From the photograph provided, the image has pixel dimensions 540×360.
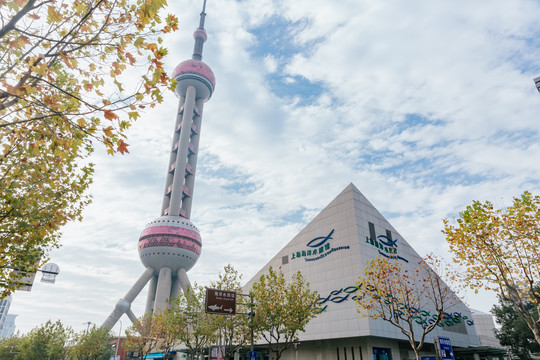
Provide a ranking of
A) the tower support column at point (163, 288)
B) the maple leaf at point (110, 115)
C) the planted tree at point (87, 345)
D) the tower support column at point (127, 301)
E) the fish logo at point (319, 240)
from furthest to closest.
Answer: the tower support column at point (163, 288)
the tower support column at point (127, 301)
the planted tree at point (87, 345)
the fish logo at point (319, 240)
the maple leaf at point (110, 115)

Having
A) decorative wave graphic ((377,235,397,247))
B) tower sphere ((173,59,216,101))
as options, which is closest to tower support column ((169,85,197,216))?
tower sphere ((173,59,216,101))

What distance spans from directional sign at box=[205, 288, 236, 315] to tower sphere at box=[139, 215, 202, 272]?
6036cm

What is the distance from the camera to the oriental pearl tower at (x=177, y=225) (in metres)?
81.6

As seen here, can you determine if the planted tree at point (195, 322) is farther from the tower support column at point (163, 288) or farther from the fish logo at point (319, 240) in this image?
the tower support column at point (163, 288)

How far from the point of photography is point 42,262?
12.5 metres

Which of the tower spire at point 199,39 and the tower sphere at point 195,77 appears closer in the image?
the tower sphere at point 195,77

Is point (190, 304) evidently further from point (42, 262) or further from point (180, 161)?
point (180, 161)

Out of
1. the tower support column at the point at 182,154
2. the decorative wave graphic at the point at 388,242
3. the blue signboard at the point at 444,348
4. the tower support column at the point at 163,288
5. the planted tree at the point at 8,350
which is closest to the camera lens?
the blue signboard at the point at 444,348

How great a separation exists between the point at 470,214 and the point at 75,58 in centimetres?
1622

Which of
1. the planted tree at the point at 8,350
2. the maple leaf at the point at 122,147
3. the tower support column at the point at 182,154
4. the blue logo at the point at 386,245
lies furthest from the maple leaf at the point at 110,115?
the tower support column at the point at 182,154

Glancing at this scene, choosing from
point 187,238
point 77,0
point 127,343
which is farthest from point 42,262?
point 187,238

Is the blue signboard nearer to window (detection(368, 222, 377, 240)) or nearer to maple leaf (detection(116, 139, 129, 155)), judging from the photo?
maple leaf (detection(116, 139, 129, 155))

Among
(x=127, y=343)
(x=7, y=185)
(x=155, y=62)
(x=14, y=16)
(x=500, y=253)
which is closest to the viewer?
(x=14, y=16)

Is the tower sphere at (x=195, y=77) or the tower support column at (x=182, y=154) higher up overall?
the tower sphere at (x=195, y=77)
